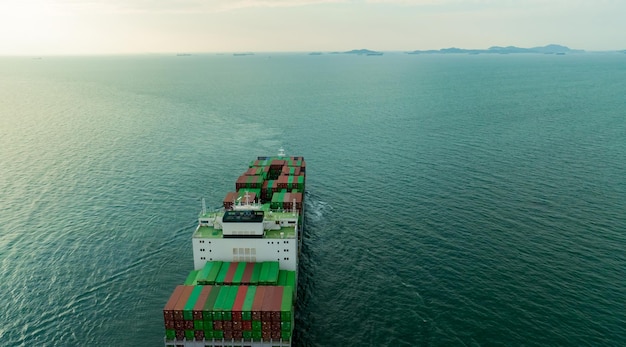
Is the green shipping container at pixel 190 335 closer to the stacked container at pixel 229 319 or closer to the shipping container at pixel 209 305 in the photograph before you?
the stacked container at pixel 229 319

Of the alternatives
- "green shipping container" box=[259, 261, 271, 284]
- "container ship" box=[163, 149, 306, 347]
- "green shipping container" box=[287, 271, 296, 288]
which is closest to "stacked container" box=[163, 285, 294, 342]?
"container ship" box=[163, 149, 306, 347]

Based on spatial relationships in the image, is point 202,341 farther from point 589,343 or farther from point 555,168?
point 555,168

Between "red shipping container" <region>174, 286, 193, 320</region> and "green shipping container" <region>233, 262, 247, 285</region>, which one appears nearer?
"red shipping container" <region>174, 286, 193, 320</region>

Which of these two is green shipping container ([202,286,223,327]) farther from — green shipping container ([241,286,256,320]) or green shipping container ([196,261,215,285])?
green shipping container ([196,261,215,285])

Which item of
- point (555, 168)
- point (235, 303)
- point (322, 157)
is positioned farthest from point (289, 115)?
point (235, 303)

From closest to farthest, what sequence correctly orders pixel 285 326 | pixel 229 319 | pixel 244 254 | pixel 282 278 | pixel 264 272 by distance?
pixel 229 319, pixel 285 326, pixel 264 272, pixel 282 278, pixel 244 254

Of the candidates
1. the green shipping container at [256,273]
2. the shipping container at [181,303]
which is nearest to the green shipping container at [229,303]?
the green shipping container at [256,273]

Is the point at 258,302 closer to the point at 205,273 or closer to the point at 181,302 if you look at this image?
the point at 181,302

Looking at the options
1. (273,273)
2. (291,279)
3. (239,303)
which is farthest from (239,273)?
(239,303)
